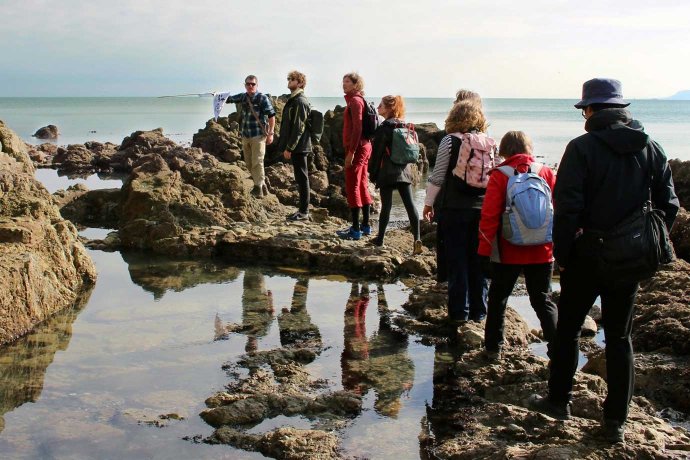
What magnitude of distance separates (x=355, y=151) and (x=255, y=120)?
3313 millimetres

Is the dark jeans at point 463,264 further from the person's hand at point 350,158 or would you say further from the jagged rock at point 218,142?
the jagged rock at point 218,142

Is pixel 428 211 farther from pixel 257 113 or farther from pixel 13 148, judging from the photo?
pixel 13 148

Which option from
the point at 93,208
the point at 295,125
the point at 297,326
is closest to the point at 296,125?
the point at 295,125

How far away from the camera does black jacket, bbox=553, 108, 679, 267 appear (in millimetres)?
4281

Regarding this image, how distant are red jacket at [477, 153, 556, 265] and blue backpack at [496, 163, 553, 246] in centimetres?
5

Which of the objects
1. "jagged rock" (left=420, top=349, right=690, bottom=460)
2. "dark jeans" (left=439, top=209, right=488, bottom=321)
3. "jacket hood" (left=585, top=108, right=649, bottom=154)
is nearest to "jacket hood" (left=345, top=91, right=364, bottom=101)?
"dark jeans" (left=439, top=209, right=488, bottom=321)

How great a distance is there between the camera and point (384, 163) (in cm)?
877

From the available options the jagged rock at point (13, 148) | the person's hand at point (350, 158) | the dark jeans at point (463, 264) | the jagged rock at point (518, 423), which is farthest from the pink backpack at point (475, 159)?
the jagged rock at point (13, 148)

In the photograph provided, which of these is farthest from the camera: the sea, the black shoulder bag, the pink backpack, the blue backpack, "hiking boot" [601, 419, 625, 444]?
the sea

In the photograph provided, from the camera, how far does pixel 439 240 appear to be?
7051 millimetres

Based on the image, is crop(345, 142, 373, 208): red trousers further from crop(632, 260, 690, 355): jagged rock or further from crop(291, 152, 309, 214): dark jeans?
crop(632, 260, 690, 355): jagged rock

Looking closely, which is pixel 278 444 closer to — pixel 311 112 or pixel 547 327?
pixel 547 327

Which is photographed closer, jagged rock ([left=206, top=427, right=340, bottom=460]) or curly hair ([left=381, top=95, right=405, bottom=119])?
jagged rock ([left=206, top=427, right=340, bottom=460])

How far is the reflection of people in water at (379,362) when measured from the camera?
18.0 feet
